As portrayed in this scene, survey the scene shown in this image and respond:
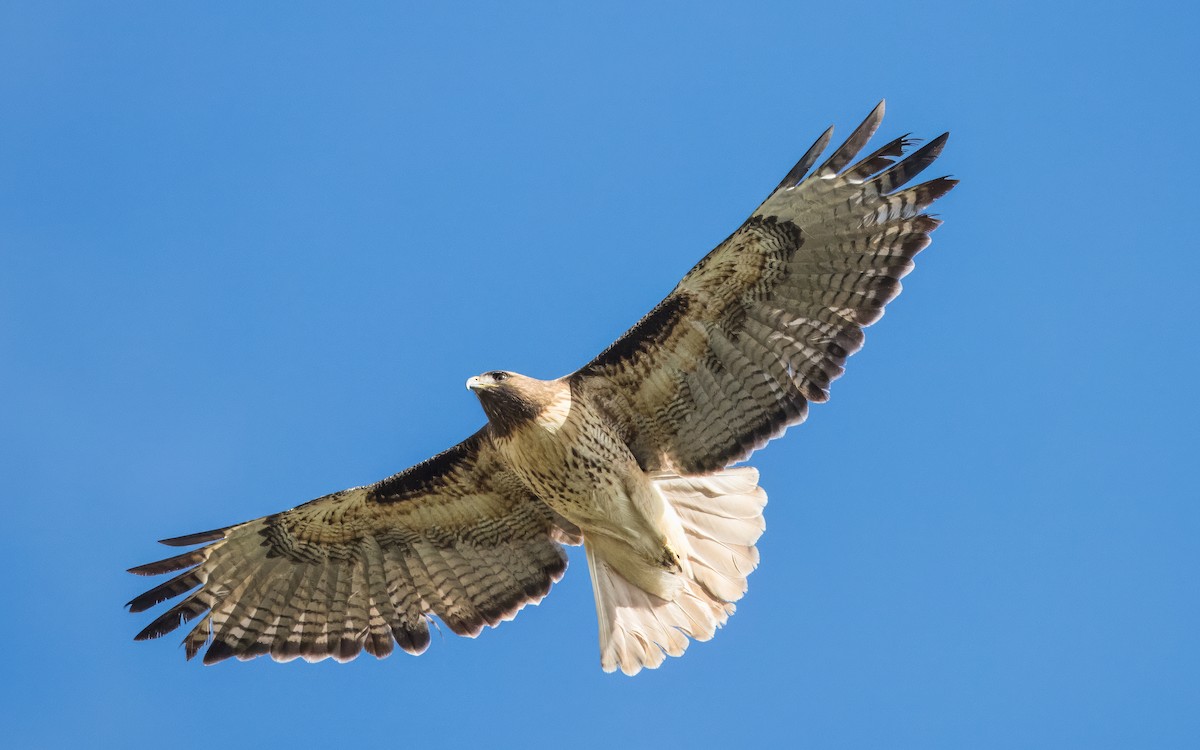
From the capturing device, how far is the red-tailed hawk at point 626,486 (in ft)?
→ 31.4

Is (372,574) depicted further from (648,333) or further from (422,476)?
(648,333)

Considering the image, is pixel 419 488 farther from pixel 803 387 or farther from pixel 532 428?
pixel 803 387

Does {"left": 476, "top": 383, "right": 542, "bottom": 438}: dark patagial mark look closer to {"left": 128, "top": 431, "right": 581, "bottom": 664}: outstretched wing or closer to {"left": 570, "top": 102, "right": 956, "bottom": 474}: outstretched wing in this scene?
{"left": 570, "top": 102, "right": 956, "bottom": 474}: outstretched wing

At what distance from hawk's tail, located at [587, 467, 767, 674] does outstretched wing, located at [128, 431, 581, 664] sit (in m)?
0.62

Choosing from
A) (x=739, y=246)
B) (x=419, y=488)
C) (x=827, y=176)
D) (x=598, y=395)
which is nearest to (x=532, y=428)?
(x=598, y=395)

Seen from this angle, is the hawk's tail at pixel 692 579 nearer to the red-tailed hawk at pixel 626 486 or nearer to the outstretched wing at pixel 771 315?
the red-tailed hawk at pixel 626 486

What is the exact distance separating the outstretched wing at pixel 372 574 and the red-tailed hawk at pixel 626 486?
15 millimetres

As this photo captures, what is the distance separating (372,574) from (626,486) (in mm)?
2214

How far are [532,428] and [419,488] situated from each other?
123cm

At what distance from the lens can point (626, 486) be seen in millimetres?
9898

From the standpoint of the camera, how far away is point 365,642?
10695mm

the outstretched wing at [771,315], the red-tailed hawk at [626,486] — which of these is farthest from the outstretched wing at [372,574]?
the outstretched wing at [771,315]

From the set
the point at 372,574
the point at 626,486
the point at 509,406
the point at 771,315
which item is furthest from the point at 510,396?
the point at 372,574

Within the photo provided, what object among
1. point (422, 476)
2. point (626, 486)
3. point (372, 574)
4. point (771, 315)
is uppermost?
point (422, 476)
